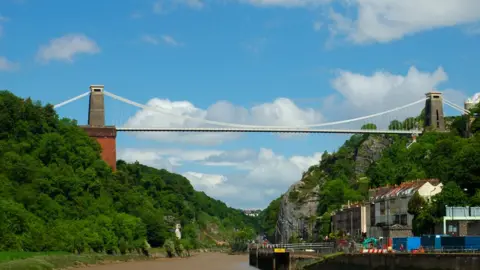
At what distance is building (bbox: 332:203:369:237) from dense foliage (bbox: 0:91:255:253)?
2780 cm

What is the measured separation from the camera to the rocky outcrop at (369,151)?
14888cm

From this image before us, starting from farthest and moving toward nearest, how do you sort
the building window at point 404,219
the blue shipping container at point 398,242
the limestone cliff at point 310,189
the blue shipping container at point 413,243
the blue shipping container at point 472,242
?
the limestone cliff at point 310,189 → the building window at point 404,219 → the blue shipping container at point 398,242 → the blue shipping container at point 413,243 → the blue shipping container at point 472,242

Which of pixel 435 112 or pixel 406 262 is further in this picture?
pixel 435 112

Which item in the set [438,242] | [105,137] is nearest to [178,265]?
[105,137]

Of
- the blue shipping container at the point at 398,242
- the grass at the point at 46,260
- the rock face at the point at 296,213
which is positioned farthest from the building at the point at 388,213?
the rock face at the point at 296,213

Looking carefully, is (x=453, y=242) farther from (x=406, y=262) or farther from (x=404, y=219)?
(x=404, y=219)

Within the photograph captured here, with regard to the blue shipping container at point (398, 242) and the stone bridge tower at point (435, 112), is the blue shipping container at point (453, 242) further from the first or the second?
the stone bridge tower at point (435, 112)

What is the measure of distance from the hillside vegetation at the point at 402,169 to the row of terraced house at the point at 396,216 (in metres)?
2.39

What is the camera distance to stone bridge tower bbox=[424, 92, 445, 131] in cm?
14588

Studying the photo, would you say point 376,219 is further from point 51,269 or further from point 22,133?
point 22,133

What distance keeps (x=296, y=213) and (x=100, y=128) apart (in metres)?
36.7

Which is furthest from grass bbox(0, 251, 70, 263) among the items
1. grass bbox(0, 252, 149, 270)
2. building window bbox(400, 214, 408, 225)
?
building window bbox(400, 214, 408, 225)

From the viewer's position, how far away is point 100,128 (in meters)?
130

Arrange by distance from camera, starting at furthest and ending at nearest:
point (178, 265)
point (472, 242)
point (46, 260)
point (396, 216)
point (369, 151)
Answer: point (369, 151) < point (178, 265) < point (396, 216) < point (46, 260) < point (472, 242)
